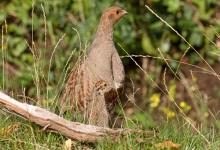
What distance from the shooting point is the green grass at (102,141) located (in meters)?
4.64

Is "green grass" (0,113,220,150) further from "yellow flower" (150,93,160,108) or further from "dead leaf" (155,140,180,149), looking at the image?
"yellow flower" (150,93,160,108)

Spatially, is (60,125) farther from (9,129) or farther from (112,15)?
(112,15)

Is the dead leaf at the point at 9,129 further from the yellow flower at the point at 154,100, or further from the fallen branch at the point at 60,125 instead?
the yellow flower at the point at 154,100

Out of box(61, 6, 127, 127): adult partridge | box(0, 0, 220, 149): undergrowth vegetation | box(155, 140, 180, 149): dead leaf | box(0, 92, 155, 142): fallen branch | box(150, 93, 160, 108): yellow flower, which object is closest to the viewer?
box(155, 140, 180, 149): dead leaf

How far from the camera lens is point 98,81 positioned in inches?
225

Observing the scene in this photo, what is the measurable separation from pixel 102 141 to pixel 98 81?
1.09m

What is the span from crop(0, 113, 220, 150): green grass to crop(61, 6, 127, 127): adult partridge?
0.71 metres

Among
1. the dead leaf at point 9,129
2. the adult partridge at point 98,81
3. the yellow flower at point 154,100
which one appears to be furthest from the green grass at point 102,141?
the yellow flower at point 154,100

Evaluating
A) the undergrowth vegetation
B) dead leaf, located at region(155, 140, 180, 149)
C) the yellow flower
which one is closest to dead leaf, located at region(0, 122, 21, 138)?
dead leaf, located at region(155, 140, 180, 149)

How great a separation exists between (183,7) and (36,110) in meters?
5.02

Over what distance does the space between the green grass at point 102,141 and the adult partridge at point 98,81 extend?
0.71 metres

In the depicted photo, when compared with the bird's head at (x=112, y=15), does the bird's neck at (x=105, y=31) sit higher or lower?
lower

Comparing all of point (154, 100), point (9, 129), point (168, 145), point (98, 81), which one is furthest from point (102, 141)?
point (154, 100)

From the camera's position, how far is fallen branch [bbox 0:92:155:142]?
4723mm
